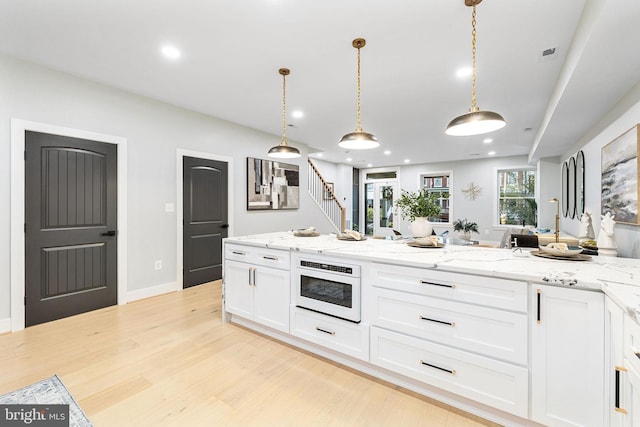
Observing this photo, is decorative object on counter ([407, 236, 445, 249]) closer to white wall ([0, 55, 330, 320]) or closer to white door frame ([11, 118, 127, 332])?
white wall ([0, 55, 330, 320])

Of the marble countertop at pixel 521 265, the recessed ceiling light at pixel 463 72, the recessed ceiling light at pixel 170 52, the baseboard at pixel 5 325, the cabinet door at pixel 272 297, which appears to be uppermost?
the recessed ceiling light at pixel 170 52

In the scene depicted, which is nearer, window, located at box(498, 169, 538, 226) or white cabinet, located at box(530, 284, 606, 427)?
white cabinet, located at box(530, 284, 606, 427)

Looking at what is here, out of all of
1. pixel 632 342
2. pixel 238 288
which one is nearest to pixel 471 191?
pixel 238 288

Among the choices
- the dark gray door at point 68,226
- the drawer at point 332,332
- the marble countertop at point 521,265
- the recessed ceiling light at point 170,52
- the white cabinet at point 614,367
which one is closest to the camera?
the white cabinet at point 614,367

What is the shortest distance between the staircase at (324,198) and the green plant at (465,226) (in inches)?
135

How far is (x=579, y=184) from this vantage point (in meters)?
4.32

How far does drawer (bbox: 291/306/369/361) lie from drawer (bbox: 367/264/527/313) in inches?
15.8

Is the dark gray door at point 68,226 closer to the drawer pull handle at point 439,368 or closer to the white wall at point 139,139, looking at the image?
the white wall at point 139,139

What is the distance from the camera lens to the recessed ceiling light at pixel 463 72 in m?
2.96

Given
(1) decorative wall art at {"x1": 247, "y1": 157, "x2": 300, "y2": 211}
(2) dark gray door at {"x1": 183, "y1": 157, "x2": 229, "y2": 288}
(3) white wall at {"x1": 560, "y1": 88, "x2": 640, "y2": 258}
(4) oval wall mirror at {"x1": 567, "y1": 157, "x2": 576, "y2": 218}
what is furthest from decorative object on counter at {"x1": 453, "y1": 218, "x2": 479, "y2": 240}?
(2) dark gray door at {"x1": 183, "y1": 157, "x2": 229, "y2": 288}

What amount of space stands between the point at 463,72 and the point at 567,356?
272 centimetres

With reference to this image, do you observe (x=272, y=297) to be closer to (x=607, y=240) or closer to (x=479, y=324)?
(x=479, y=324)

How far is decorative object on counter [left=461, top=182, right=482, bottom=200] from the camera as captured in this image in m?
8.39

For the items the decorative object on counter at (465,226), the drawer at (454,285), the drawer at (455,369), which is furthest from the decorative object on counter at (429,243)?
the decorative object on counter at (465,226)
